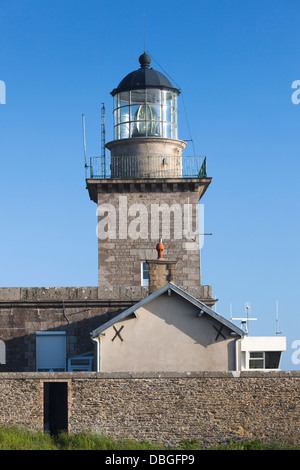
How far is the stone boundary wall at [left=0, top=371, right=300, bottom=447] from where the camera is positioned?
22.3m

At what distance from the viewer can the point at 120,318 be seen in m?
25.3

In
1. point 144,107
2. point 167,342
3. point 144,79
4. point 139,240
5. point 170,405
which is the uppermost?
point 144,79

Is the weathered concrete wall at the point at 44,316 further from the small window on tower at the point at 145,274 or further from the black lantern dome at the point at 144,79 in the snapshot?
the black lantern dome at the point at 144,79

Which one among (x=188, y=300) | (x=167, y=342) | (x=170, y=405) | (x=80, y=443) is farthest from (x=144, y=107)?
(x=80, y=443)

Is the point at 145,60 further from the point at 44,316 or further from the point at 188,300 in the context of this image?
the point at 188,300

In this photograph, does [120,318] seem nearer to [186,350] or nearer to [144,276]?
[186,350]

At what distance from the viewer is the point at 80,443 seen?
21.7 metres

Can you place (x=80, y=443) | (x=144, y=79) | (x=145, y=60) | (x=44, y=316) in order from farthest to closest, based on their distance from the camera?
(x=145, y=60) → (x=144, y=79) → (x=44, y=316) → (x=80, y=443)

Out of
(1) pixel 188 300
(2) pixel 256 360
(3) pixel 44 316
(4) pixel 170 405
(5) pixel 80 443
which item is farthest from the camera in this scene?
(2) pixel 256 360

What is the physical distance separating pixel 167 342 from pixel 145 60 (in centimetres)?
1324

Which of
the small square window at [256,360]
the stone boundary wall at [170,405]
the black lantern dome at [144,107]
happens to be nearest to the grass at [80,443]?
the stone boundary wall at [170,405]

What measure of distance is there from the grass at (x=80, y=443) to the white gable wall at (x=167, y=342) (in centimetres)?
340

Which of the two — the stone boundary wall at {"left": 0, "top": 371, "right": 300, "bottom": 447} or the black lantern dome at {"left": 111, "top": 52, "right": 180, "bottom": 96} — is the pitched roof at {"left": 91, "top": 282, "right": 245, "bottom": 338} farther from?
the black lantern dome at {"left": 111, "top": 52, "right": 180, "bottom": 96}
